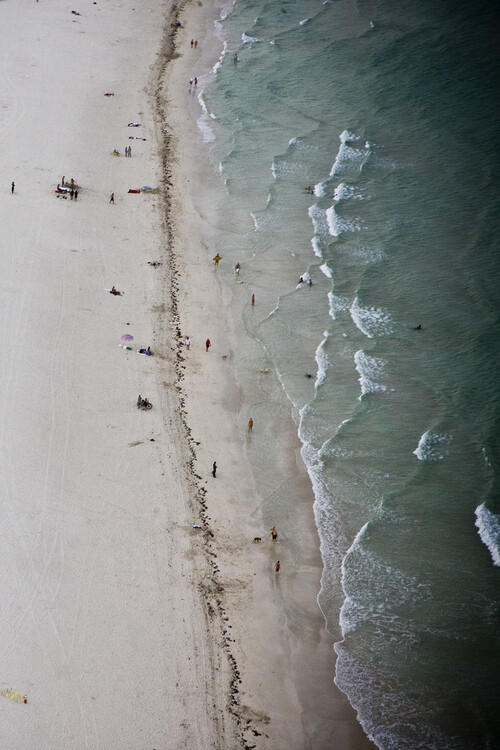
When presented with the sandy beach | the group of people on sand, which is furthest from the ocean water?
the group of people on sand

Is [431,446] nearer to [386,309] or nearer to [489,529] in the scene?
[489,529]

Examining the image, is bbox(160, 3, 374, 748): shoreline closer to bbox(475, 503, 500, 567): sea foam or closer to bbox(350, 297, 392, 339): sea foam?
bbox(350, 297, 392, 339): sea foam

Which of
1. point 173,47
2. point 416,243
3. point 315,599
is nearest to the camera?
point 315,599

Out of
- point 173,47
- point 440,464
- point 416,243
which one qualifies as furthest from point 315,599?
point 173,47

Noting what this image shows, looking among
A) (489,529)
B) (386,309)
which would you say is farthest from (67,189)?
(489,529)

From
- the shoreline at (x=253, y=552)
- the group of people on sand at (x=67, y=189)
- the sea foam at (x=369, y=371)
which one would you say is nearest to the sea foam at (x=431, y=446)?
the sea foam at (x=369, y=371)

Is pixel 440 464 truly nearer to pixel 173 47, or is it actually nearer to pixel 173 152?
pixel 173 152
